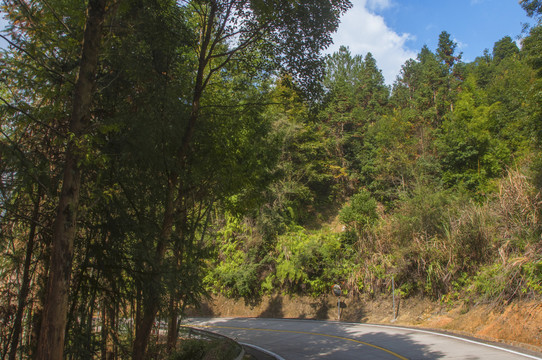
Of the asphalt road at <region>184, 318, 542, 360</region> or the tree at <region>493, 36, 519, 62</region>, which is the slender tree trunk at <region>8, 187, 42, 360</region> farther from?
the tree at <region>493, 36, 519, 62</region>

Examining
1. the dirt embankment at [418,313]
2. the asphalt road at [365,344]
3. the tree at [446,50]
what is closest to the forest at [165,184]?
the dirt embankment at [418,313]

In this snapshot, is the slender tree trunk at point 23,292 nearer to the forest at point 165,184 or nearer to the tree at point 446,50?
the forest at point 165,184

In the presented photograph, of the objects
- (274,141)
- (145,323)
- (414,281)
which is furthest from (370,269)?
(145,323)

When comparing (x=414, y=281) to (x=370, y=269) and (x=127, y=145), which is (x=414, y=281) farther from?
(x=127, y=145)

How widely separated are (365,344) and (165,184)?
8.33m

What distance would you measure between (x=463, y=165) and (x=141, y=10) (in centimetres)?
2968

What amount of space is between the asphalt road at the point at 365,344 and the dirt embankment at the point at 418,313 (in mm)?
1661

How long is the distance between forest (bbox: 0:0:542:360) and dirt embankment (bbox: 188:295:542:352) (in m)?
0.66

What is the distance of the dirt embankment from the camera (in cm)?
1201

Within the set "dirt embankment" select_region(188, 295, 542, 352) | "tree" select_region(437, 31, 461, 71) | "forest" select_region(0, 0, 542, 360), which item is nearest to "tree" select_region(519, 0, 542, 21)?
"forest" select_region(0, 0, 542, 360)

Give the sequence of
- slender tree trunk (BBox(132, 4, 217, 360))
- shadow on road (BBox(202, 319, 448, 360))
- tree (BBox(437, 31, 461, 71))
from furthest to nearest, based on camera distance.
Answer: tree (BBox(437, 31, 461, 71))
shadow on road (BBox(202, 319, 448, 360))
slender tree trunk (BBox(132, 4, 217, 360))

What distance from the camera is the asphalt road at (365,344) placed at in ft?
31.7

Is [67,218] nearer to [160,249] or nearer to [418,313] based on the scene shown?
[160,249]

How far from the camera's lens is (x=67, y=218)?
5047mm
